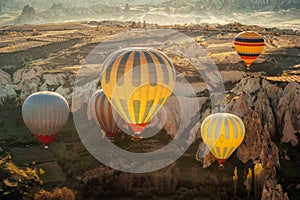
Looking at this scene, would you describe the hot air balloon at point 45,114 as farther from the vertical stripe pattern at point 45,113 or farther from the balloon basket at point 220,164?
the balloon basket at point 220,164

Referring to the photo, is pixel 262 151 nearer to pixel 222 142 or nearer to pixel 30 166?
pixel 222 142

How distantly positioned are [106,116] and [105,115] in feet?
0.30

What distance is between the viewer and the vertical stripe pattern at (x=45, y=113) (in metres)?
29.1

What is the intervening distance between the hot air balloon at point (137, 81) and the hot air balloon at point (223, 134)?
128 inches

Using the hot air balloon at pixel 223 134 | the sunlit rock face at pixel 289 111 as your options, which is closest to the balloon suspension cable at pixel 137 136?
the hot air balloon at pixel 223 134

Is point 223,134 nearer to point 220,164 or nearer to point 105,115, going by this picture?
point 220,164

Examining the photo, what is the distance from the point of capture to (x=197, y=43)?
2544 inches

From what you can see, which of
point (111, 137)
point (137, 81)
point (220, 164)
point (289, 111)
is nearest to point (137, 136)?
point (111, 137)

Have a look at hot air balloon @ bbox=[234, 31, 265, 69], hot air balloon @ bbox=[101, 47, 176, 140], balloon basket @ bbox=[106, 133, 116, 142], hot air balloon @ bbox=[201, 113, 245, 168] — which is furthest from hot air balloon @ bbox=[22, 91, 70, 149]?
hot air balloon @ bbox=[234, 31, 265, 69]

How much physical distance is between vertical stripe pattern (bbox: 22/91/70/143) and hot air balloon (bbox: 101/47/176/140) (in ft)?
14.9

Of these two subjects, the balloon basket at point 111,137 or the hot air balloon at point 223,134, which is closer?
the hot air balloon at point 223,134

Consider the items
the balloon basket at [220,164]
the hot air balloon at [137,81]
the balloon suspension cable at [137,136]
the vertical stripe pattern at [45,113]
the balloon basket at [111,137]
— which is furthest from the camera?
the balloon basket at [111,137]

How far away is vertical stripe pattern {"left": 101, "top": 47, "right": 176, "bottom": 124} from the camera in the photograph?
2503 centimetres

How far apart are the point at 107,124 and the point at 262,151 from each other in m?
10.2
